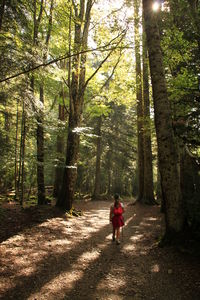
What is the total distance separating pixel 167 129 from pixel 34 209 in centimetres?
709

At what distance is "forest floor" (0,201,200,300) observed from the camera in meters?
3.79

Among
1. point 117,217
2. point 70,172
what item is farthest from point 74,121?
point 117,217

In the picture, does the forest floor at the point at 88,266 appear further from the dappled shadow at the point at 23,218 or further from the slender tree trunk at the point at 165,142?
the slender tree trunk at the point at 165,142

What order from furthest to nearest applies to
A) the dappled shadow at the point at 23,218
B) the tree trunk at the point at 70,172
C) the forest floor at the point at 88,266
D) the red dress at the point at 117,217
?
the tree trunk at the point at 70,172, the red dress at the point at 117,217, the dappled shadow at the point at 23,218, the forest floor at the point at 88,266

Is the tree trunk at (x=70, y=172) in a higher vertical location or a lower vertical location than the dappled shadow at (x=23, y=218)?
higher

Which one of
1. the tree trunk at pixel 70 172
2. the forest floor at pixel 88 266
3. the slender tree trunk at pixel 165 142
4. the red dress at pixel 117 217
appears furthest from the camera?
the tree trunk at pixel 70 172

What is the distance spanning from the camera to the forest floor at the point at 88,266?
12.4ft

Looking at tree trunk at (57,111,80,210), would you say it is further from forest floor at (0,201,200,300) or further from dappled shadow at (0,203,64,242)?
forest floor at (0,201,200,300)

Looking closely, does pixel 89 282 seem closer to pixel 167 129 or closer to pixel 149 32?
pixel 167 129

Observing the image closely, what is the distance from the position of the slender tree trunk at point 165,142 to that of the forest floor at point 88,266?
0.93 m

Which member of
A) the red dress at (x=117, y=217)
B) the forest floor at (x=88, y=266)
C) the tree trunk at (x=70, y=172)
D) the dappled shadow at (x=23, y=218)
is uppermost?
the tree trunk at (x=70, y=172)

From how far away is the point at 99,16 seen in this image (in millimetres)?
11594

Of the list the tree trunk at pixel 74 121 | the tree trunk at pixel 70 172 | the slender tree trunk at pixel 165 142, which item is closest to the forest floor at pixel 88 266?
the slender tree trunk at pixel 165 142

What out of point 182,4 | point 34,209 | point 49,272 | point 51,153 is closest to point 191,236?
point 49,272
